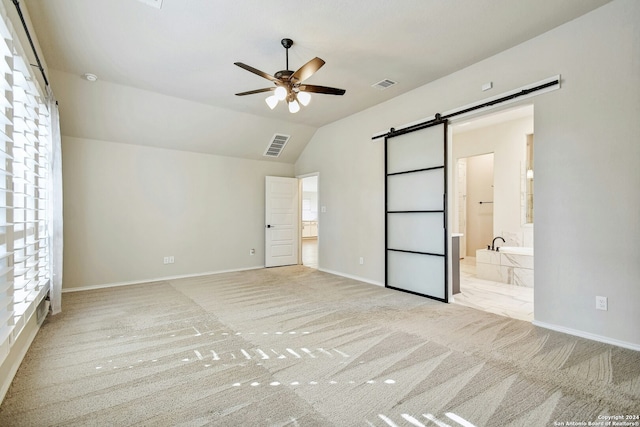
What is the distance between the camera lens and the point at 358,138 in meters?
5.60

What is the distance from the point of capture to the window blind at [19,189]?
6.51ft

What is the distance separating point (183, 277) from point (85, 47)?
3.98 m

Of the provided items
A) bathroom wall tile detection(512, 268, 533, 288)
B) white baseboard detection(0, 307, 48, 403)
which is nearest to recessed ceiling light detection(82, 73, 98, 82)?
white baseboard detection(0, 307, 48, 403)

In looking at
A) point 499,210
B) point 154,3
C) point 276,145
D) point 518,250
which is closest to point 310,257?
point 276,145

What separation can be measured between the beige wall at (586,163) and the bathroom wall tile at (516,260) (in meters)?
2.02

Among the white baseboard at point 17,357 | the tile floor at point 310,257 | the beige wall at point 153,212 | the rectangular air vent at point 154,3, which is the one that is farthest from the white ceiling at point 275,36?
the tile floor at point 310,257

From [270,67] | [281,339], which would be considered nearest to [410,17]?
[270,67]

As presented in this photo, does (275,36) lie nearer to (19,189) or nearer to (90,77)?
(90,77)

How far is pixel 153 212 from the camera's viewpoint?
566 cm

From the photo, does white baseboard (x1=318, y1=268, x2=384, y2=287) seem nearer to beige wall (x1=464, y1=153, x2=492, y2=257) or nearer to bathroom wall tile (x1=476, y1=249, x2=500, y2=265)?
bathroom wall tile (x1=476, y1=249, x2=500, y2=265)

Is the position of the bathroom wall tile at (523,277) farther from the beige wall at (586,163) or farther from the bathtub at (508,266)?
the beige wall at (586,163)

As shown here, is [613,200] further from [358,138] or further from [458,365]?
[358,138]

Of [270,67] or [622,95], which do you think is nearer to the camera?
[622,95]

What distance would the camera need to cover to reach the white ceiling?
2.72 m
